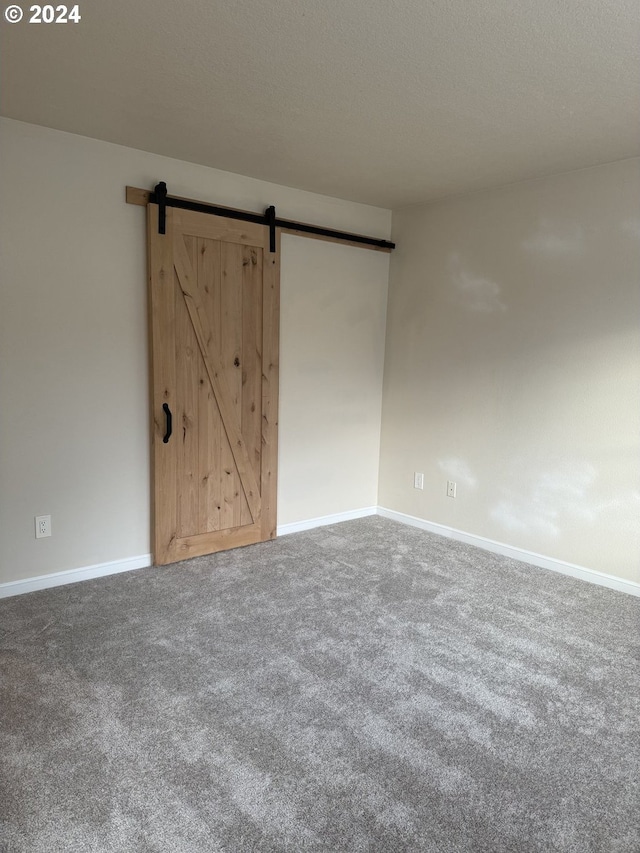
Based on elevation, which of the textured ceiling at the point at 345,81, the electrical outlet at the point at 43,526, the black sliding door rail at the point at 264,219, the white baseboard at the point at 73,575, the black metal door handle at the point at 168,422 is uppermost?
the textured ceiling at the point at 345,81

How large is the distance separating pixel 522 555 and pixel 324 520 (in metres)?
1.51

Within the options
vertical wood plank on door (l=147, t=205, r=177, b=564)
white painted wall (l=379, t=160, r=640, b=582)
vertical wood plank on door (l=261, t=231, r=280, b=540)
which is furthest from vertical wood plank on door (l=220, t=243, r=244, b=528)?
white painted wall (l=379, t=160, r=640, b=582)

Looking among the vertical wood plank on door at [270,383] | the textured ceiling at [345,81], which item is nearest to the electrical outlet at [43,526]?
the vertical wood plank on door at [270,383]

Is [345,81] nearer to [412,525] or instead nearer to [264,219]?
[264,219]

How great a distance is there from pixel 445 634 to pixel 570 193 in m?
2.70

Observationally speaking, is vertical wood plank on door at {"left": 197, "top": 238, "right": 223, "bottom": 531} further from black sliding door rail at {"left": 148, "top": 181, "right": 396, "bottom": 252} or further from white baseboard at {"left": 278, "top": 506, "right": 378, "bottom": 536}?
white baseboard at {"left": 278, "top": 506, "right": 378, "bottom": 536}

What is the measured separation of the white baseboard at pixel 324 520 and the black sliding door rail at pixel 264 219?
2.03m

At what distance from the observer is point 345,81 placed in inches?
91.7

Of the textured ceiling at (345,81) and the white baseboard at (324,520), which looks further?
the white baseboard at (324,520)

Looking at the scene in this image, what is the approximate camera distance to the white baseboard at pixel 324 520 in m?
4.32

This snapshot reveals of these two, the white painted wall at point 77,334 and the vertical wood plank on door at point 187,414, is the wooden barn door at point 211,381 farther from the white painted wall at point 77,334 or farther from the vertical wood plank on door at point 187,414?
the white painted wall at point 77,334

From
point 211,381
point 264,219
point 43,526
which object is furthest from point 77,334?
point 264,219

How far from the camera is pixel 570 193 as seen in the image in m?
3.47

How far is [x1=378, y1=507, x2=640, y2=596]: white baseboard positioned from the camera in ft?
11.3
